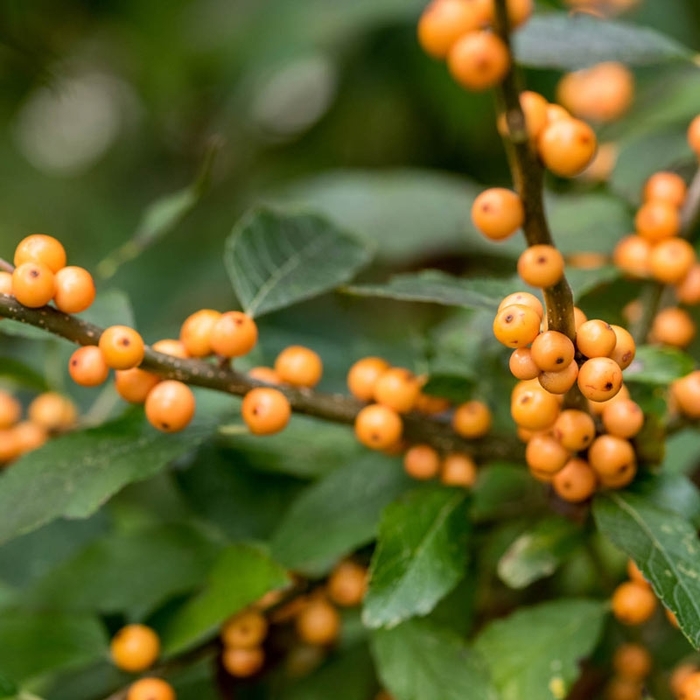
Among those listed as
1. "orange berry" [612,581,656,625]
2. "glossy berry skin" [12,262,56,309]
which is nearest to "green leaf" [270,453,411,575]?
"orange berry" [612,581,656,625]

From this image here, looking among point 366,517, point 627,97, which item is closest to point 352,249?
point 366,517

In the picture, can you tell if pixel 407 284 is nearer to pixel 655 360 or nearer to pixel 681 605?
pixel 655 360

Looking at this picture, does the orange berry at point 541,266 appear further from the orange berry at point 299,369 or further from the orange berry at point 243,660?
the orange berry at point 243,660

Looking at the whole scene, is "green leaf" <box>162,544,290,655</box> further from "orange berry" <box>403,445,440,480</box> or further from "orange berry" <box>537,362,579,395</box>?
"orange berry" <box>537,362,579,395</box>

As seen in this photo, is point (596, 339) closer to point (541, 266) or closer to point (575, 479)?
point (541, 266)

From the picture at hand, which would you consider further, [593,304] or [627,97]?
[627,97]

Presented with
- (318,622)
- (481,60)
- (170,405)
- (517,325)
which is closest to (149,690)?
(318,622)

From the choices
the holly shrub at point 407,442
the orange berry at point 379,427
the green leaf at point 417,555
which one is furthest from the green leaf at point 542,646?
the orange berry at point 379,427

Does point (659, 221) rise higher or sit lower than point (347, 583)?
higher
